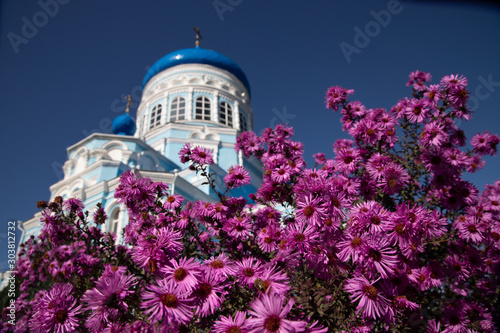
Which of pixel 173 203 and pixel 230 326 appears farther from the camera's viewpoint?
pixel 173 203

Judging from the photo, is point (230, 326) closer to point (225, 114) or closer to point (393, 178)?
point (393, 178)

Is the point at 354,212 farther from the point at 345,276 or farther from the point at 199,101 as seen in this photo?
the point at 199,101

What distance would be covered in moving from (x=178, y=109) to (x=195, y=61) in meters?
4.15

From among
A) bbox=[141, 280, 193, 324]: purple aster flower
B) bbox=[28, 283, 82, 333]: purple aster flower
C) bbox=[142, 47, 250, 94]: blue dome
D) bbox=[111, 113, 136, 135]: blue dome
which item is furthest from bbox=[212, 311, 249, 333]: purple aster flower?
bbox=[142, 47, 250, 94]: blue dome

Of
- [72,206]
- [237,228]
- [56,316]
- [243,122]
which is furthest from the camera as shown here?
[243,122]

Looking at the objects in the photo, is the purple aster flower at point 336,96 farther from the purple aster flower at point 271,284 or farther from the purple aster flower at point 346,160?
the purple aster flower at point 271,284

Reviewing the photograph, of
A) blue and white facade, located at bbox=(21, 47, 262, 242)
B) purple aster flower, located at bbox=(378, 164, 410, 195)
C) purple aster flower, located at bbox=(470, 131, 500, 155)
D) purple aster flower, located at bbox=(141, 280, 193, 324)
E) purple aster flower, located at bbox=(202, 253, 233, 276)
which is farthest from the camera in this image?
blue and white facade, located at bbox=(21, 47, 262, 242)

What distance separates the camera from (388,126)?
9.61 ft

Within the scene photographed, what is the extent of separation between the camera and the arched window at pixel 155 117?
20344mm

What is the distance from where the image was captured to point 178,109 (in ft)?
66.6

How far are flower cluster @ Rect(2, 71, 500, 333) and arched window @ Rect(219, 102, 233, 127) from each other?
668 inches

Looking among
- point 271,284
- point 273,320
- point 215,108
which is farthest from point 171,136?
point 273,320

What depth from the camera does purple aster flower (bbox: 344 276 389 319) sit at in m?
1.41

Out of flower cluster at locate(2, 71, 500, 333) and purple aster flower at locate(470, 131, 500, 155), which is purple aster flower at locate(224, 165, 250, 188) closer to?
flower cluster at locate(2, 71, 500, 333)
